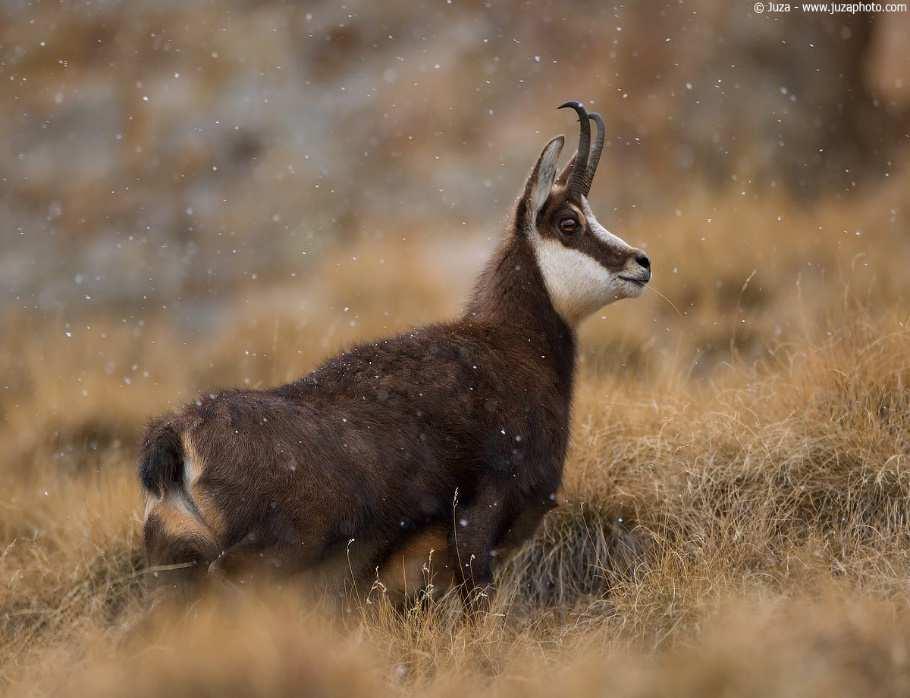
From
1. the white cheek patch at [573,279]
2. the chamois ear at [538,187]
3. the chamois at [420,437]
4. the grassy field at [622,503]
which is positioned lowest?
the grassy field at [622,503]

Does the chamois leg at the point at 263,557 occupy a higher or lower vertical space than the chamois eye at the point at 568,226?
lower

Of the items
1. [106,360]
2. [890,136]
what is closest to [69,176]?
[106,360]

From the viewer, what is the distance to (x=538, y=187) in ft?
21.7

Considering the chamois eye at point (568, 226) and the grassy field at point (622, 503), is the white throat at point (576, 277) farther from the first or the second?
the grassy field at point (622, 503)

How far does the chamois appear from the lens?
5004mm

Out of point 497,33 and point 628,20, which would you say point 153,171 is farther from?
point 628,20

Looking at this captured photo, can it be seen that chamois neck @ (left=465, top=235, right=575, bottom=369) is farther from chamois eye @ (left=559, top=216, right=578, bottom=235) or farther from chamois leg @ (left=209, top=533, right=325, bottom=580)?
chamois leg @ (left=209, top=533, right=325, bottom=580)

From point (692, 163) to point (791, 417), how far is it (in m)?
6.26

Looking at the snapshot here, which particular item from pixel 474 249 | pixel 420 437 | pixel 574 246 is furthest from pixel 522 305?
pixel 474 249

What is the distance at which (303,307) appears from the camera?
12648 millimetres

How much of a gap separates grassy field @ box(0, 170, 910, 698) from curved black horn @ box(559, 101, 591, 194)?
1.55 metres

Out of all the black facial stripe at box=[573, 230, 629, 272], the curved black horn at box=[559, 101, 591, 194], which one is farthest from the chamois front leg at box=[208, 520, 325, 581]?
the curved black horn at box=[559, 101, 591, 194]

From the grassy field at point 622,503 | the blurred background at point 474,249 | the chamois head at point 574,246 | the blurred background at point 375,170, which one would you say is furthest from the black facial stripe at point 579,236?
the blurred background at point 375,170

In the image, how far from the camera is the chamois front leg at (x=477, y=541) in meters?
5.76
